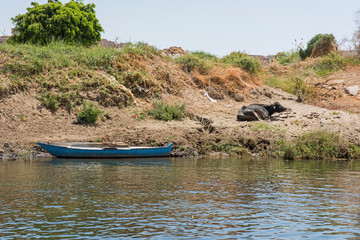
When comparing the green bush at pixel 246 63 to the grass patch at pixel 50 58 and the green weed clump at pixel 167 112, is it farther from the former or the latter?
the green weed clump at pixel 167 112

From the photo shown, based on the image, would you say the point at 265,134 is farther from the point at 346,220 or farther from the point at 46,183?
the point at 346,220

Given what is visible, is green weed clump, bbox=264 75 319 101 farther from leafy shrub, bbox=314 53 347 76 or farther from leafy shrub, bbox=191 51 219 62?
leafy shrub, bbox=191 51 219 62

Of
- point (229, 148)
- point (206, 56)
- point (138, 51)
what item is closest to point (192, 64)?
point (138, 51)

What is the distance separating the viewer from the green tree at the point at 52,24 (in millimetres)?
32188

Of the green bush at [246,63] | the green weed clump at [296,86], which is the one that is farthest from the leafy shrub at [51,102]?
the green weed clump at [296,86]

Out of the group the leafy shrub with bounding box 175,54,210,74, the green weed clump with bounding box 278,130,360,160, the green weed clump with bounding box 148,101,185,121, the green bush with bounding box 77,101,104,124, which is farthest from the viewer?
the leafy shrub with bounding box 175,54,210,74

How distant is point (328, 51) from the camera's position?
4016 cm

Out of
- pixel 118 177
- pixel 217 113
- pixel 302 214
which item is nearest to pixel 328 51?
pixel 217 113

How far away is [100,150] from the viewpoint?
745 inches

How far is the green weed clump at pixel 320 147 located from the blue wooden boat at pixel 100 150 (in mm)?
4786

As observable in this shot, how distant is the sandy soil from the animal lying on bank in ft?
1.27

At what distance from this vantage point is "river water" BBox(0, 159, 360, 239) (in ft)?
24.7

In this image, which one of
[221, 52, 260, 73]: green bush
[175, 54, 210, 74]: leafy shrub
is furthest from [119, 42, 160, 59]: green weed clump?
[221, 52, 260, 73]: green bush

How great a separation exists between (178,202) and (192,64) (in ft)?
70.9
